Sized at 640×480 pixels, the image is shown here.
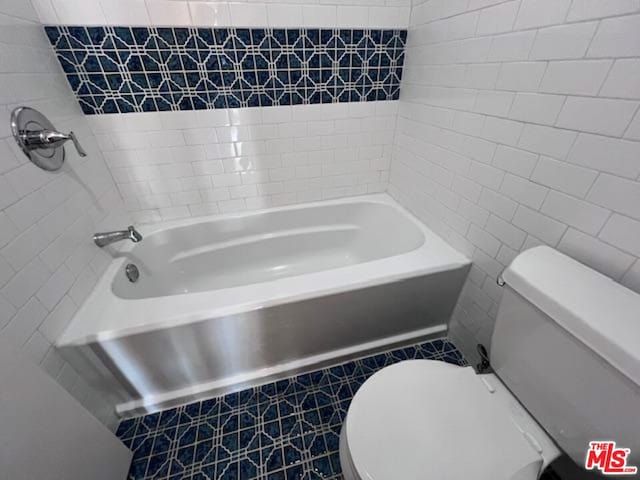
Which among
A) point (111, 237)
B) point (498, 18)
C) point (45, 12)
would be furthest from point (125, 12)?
point (498, 18)

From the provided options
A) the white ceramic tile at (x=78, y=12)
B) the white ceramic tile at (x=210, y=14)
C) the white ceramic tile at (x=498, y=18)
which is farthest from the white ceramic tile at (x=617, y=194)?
the white ceramic tile at (x=78, y=12)

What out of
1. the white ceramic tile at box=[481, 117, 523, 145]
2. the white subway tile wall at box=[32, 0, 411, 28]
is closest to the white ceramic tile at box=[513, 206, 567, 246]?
the white ceramic tile at box=[481, 117, 523, 145]

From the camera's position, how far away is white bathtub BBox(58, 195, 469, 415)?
0.95 meters

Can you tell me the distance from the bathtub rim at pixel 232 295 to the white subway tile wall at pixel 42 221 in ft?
0.17

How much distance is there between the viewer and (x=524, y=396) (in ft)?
2.41

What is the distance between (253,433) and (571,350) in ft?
3.62

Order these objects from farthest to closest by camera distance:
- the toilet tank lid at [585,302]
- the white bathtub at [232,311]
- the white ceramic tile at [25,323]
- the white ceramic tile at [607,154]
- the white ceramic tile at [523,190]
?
the white bathtub at [232,311]
the white ceramic tile at [523,190]
the white ceramic tile at [25,323]
the white ceramic tile at [607,154]
the toilet tank lid at [585,302]

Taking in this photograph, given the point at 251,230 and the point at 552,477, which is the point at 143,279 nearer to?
the point at 251,230

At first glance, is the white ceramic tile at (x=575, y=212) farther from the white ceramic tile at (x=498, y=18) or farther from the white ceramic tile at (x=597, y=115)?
the white ceramic tile at (x=498, y=18)

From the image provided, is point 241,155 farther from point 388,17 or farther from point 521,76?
point 521,76

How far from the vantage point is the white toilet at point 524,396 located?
527 mm

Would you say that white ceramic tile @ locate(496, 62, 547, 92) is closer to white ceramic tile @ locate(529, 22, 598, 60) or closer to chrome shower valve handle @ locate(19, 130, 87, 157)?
white ceramic tile @ locate(529, 22, 598, 60)

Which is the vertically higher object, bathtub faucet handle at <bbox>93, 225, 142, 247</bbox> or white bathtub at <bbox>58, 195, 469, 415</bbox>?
bathtub faucet handle at <bbox>93, 225, 142, 247</bbox>

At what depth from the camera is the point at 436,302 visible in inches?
49.6
